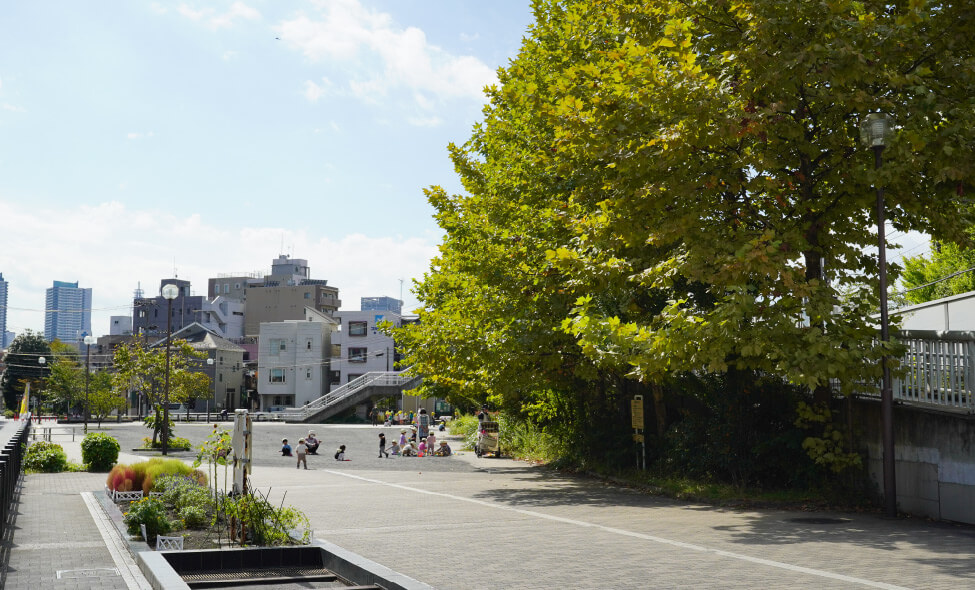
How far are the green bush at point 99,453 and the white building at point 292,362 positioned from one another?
210 ft

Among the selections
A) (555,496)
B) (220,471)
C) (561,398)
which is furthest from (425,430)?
(555,496)

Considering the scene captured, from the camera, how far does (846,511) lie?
1555 cm

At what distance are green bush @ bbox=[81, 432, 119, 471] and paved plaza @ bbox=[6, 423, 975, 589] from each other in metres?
6.28

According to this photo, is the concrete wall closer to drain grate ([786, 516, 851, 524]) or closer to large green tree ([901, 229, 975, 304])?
drain grate ([786, 516, 851, 524])

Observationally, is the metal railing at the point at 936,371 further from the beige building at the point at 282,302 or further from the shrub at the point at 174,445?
the beige building at the point at 282,302

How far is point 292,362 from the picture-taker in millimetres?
92812

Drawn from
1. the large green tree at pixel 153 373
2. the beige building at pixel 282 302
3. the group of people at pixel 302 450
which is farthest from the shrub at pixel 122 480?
the beige building at pixel 282 302

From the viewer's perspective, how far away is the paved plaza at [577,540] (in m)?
9.50

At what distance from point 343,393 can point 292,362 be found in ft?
56.8

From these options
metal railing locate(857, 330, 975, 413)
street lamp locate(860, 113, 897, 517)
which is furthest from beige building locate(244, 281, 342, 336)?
street lamp locate(860, 113, 897, 517)

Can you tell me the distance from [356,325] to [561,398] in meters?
66.0

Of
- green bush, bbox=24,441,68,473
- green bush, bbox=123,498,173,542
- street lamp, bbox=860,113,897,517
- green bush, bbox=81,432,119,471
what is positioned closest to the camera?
green bush, bbox=123,498,173,542

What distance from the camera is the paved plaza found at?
950 cm

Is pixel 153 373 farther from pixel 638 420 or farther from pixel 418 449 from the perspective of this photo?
pixel 638 420
